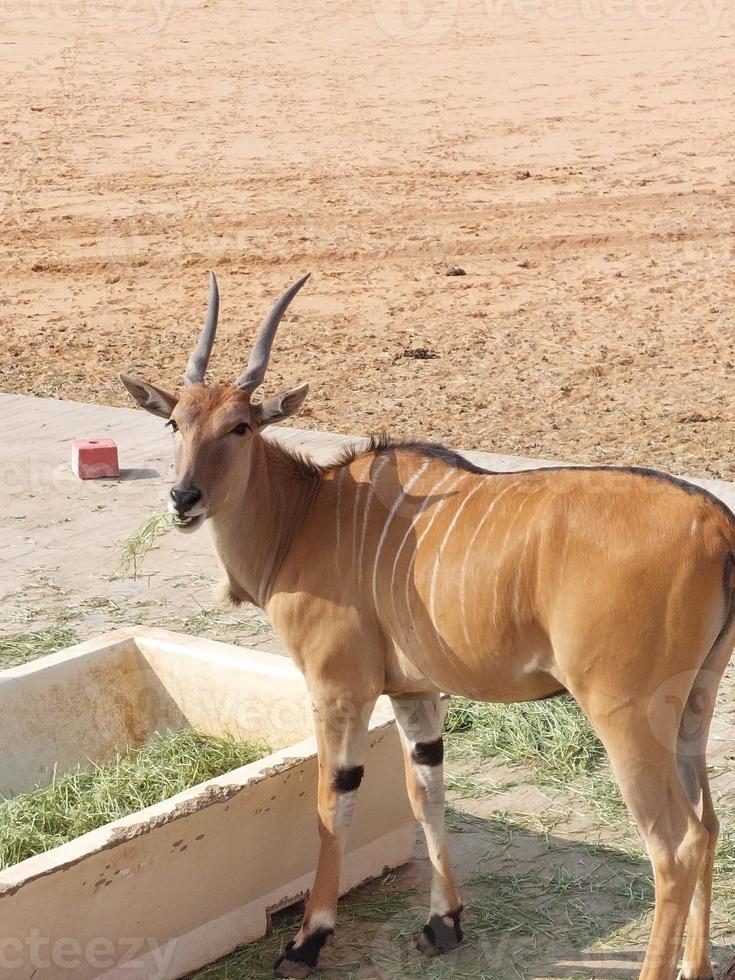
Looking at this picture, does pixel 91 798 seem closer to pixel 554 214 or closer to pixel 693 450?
pixel 693 450

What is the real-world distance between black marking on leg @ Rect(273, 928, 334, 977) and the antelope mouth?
1.10 m

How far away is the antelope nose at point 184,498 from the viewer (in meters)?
4.02

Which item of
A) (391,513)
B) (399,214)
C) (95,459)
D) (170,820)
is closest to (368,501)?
(391,513)

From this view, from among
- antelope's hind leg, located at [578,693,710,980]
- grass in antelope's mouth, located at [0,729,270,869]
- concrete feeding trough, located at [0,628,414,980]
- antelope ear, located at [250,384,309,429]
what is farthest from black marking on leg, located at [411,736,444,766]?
antelope ear, located at [250,384,309,429]

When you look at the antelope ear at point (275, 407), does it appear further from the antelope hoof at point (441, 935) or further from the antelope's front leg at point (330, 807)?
the antelope hoof at point (441, 935)

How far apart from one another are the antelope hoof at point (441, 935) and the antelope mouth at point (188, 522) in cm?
123

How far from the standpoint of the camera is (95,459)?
8.23 metres

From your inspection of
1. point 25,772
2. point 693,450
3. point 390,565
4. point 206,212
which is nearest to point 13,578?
point 25,772

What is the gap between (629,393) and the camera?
10.3 metres

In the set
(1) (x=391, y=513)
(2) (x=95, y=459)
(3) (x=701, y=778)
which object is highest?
(1) (x=391, y=513)

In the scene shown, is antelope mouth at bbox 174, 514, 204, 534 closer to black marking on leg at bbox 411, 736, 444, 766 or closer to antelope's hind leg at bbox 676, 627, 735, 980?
black marking on leg at bbox 411, 736, 444, 766

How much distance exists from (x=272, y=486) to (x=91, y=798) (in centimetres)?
108

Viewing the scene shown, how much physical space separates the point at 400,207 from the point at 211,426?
1133 cm

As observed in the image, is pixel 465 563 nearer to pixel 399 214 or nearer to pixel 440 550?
pixel 440 550
